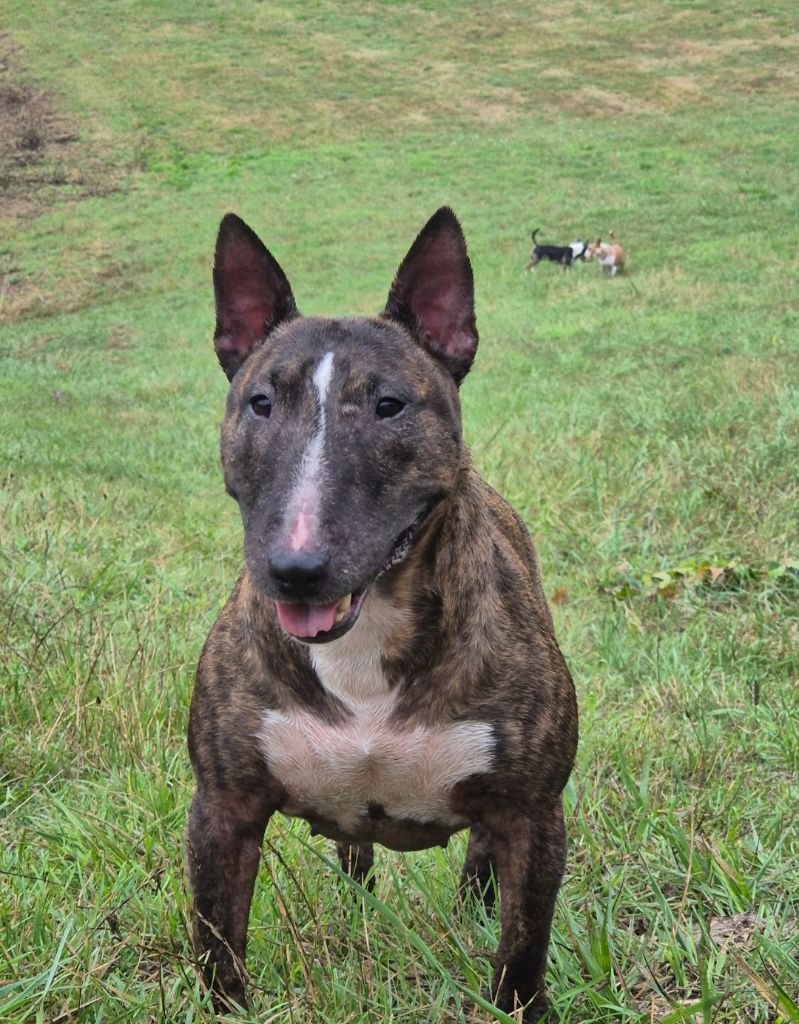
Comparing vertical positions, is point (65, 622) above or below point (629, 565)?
above

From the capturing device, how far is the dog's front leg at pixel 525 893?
2.56 m

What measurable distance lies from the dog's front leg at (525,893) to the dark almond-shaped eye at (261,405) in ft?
3.37

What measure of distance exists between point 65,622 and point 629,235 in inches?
680

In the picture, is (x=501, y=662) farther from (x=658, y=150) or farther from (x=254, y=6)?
(x=254, y=6)

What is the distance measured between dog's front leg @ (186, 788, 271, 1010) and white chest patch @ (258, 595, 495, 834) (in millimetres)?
121

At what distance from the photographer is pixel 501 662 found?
2.62 meters

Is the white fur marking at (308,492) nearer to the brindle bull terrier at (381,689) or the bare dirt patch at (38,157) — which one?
the brindle bull terrier at (381,689)

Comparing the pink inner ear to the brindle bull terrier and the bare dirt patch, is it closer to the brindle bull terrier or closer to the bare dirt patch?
the brindle bull terrier

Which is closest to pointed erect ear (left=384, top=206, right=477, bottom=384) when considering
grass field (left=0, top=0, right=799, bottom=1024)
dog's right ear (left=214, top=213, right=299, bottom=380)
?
dog's right ear (left=214, top=213, right=299, bottom=380)

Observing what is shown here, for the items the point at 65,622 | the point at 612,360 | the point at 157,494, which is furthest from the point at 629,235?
the point at 65,622

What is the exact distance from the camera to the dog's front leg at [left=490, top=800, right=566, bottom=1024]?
101 inches

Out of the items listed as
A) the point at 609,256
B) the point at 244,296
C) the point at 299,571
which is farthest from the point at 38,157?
the point at 299,571

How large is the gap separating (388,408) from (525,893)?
1.10m

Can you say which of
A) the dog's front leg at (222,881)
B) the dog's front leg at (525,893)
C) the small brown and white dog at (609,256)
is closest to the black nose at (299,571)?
the dog's front leg at (222,881)
